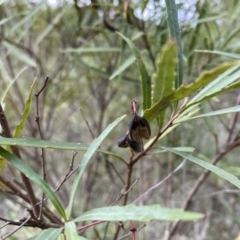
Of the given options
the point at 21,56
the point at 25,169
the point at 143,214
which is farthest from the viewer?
the point at 21,56

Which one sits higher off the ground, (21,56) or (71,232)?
(21,56)

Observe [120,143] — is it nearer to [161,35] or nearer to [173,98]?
[173,98]

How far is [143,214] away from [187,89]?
0.34ft

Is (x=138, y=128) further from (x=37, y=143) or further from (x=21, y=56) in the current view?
(x=21, y=56)

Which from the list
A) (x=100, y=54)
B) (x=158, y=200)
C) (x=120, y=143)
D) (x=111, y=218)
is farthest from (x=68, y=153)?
(x=111, y=218)

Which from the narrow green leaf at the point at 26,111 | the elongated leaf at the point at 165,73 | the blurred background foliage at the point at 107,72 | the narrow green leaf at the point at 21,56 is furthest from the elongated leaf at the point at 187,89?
the narrow green leaf at the point at 21,56

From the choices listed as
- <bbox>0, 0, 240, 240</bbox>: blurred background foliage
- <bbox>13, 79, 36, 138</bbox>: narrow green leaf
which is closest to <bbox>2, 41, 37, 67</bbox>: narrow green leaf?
<bbox>0, 0, 240, 240</bbox>: blurred background foliage

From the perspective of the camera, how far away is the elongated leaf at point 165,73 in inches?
11.3

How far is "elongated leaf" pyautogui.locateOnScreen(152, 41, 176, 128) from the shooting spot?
29 cm

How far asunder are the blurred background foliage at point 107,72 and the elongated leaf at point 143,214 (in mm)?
432

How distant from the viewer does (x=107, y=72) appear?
93cm

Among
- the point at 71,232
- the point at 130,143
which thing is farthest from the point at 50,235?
the point at 130,143

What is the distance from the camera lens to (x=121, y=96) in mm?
1613

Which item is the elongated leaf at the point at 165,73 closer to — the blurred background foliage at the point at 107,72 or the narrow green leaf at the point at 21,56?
the blurred background foliage at the point at 107,72
